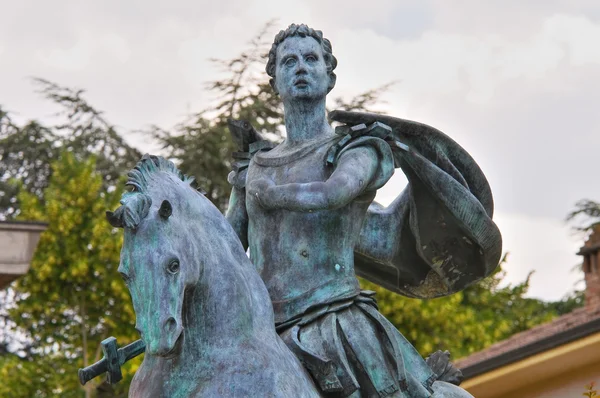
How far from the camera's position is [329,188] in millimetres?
9438

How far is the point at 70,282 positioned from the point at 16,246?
9193 millimetres

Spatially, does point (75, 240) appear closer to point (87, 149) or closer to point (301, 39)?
point (87, 149)

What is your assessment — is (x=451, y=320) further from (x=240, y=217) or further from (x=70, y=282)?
(x=240, y=217)

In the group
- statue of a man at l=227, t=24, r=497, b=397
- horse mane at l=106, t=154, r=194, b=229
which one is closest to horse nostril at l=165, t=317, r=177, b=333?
horse mane at l=106, t=154, r=194, b=229

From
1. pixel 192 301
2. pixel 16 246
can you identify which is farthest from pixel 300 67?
pixel 16 246

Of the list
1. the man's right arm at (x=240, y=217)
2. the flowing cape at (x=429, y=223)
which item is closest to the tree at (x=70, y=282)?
the flowing cape at (x=429, y=223)

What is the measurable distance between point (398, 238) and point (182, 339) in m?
2.21

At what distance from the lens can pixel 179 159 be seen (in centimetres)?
3800

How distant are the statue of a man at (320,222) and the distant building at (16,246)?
16.3 meters

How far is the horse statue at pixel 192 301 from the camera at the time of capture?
28.5 ft

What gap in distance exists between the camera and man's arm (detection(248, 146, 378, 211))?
30.9 feet

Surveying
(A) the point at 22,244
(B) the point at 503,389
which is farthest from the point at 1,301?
(B) the point at 503,389

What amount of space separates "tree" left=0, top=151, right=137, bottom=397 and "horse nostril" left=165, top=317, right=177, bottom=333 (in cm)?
2576

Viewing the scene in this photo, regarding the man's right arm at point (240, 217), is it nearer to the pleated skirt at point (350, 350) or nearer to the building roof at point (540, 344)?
the pleated skirt at point (350, 350)
